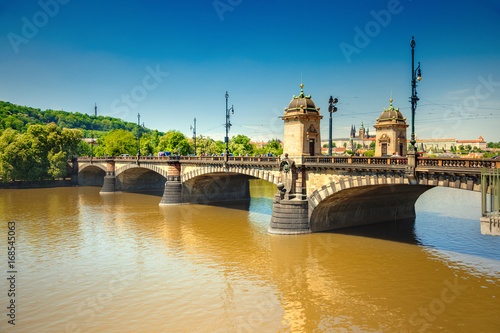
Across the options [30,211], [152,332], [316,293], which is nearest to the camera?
[152,332]

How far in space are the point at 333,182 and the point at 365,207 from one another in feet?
26.1

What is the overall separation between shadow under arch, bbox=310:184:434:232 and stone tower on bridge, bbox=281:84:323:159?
4.85 m

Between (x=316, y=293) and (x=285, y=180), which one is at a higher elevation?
(x=285, y=180)

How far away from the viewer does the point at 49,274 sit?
68.7 ft

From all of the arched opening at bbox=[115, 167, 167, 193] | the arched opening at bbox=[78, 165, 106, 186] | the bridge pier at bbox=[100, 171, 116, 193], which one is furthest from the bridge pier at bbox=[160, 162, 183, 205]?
the arched opening at bbox=[78, 165, 106, 186]

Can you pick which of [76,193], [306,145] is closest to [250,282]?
[306,145]

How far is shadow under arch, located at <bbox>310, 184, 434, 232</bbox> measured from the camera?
94.5 ft

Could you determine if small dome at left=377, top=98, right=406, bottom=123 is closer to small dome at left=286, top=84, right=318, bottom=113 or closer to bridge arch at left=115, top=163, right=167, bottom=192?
small dome at left=286, top=84, right=318, bottom=113

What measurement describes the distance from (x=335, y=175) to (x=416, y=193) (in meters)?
12.0

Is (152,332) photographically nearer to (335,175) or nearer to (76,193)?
(335,175)

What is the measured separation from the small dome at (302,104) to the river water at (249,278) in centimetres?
1045

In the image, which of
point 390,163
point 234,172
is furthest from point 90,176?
point 390,163

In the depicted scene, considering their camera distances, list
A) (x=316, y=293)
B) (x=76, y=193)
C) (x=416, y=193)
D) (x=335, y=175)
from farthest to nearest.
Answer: (x=76, y=193)
(x=416, y=193)
(x=335, y=175)
(x=316, y=293)

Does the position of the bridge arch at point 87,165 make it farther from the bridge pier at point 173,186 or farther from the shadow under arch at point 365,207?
the shadow under arch at point 365,207
